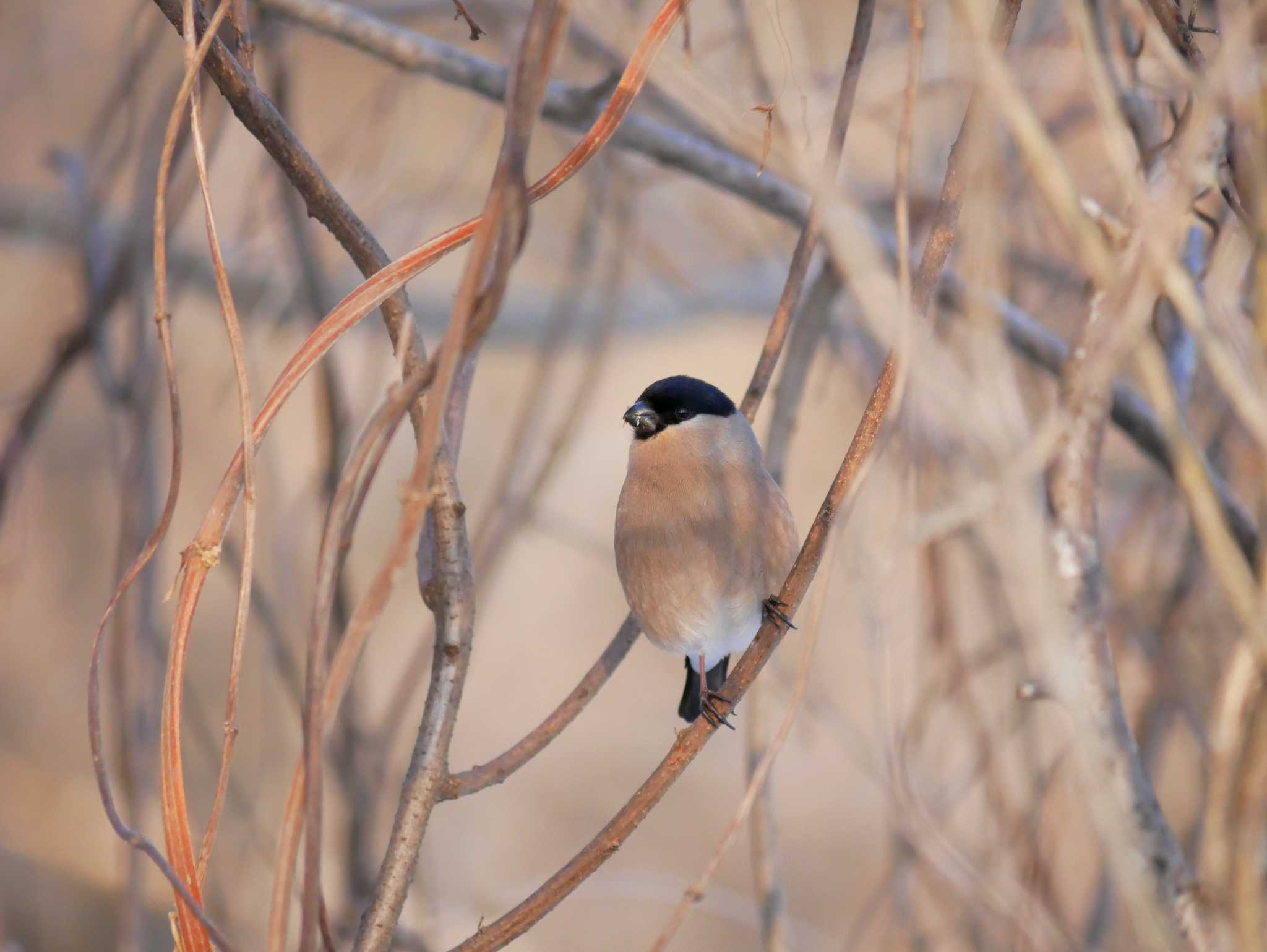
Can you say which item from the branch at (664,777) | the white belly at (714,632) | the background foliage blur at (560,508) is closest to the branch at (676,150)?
the background foliage blur at (560,508)

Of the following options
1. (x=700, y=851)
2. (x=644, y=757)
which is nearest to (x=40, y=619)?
(x=644, y=757)

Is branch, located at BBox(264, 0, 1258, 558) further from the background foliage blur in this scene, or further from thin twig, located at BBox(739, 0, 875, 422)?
thin twig, located at BBox(739, 0, 875, 422)

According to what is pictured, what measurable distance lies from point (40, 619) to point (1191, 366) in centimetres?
366

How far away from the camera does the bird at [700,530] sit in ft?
4.96

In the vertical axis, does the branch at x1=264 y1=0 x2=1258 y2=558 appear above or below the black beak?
above

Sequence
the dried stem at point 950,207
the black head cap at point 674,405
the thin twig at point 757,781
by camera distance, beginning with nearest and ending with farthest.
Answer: the thin twig at point 757,781 < the dried stem at point 950,207 < the black head cap at point 674,405

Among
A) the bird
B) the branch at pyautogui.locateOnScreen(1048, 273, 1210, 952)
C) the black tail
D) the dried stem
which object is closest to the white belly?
the bird

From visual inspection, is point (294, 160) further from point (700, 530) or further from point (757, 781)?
point (700, 530)

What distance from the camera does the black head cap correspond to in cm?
160

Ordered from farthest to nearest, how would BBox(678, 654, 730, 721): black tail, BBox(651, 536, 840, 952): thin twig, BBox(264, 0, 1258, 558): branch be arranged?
BBox(678, 654, 730, 721): black tail → BBox(264, 0, 1258, 558): branch → BBox(651, 536, 840, 952): thin twig

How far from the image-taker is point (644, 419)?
162 centimetres

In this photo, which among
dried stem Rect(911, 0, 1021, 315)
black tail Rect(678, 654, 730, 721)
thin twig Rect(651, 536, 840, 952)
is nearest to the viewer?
thin twig Rect(651, 536, 840, 952)

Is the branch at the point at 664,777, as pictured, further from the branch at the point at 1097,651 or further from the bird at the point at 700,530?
the bird at the point at 700,530

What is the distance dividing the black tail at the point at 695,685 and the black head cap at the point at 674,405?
1.32 ft
